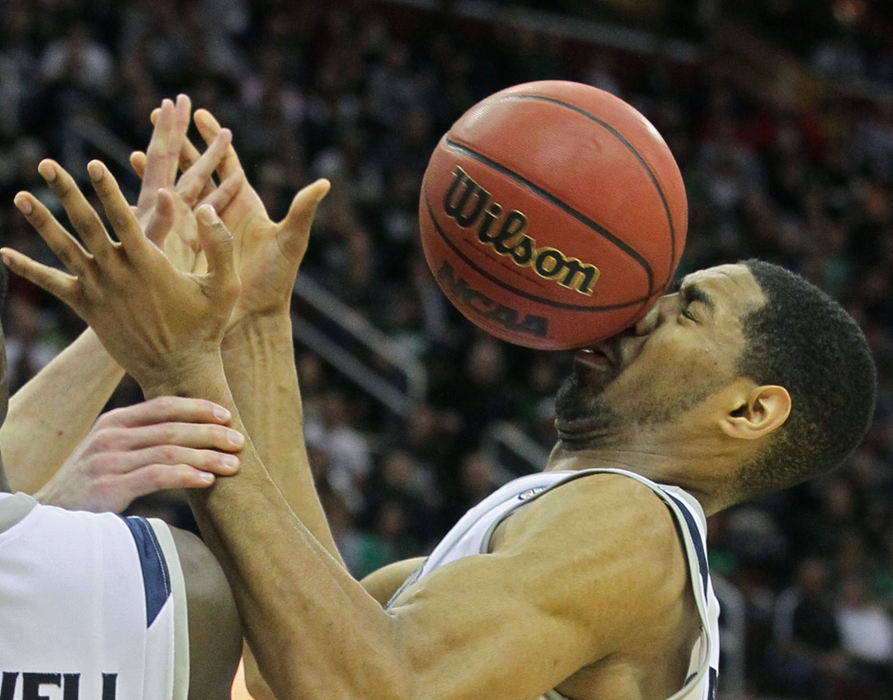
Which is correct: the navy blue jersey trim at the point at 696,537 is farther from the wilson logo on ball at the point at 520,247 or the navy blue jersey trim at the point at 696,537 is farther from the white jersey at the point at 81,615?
the white jersey at the point at 81,615

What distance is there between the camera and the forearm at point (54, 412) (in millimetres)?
2838

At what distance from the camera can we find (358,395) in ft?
29.0

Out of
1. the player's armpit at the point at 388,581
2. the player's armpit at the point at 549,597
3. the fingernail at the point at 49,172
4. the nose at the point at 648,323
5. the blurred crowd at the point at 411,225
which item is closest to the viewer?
the fingernail at the point at 49,172

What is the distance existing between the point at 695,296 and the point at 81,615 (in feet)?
5.06

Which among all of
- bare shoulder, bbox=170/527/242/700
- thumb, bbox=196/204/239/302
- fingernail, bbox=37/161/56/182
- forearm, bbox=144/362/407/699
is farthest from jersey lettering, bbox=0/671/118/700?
fingernail, bbox=37/161/56/182

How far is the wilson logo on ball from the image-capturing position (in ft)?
8.11

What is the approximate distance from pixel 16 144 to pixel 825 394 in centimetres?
691

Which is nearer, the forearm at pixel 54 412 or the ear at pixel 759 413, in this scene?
the ear at pixel 759 413

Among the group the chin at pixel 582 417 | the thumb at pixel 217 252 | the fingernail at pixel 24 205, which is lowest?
the chin at pixel 582 417

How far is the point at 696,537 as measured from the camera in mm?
2410

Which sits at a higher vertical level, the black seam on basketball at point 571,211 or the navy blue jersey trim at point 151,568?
the black seam on basketball at point 571,211

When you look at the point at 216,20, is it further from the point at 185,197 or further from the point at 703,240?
the point at 185,197

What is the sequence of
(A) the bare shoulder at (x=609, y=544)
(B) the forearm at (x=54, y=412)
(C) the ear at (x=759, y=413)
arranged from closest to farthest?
(A) the bare shoulder at (x=609, y=544)
(C) the ear at (x=759, y=413)
(B) the forearm at (x=54, y=412)

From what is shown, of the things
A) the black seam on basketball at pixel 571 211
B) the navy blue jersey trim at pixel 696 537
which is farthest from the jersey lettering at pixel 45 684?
the black seam on basketball at pixel 571 211
